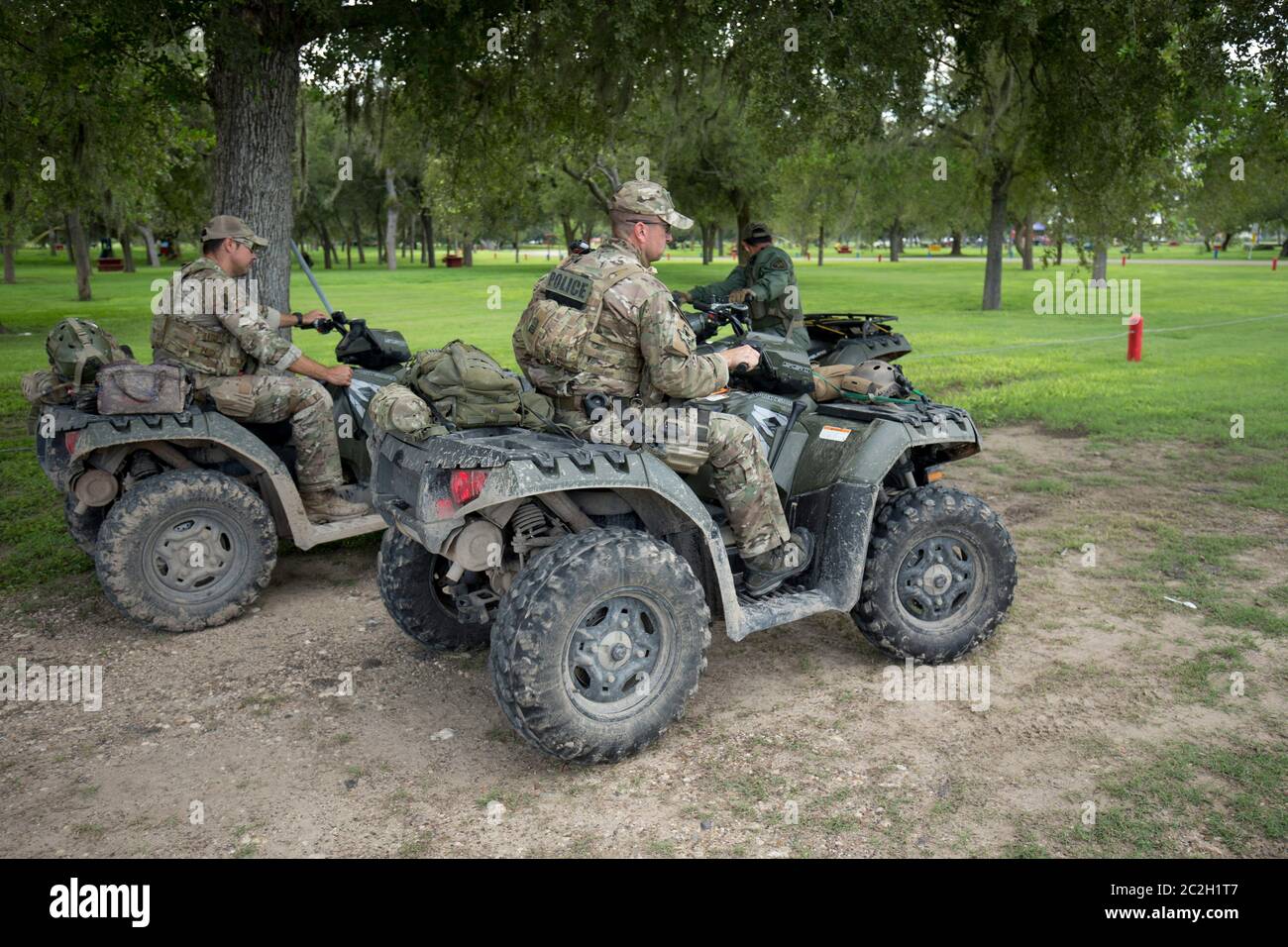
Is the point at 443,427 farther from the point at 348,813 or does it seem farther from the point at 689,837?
the point at 689,837

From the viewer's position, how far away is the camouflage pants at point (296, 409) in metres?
6.36

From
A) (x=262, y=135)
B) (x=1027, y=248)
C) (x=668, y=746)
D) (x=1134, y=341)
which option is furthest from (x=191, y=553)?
(x=1027, y=248)

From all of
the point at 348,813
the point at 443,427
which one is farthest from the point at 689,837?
the point at 443,427

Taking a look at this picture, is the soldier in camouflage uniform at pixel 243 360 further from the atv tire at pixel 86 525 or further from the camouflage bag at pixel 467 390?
the camouflage bag at pixel 467 390

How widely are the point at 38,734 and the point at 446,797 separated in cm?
195

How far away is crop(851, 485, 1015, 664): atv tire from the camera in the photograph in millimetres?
5199

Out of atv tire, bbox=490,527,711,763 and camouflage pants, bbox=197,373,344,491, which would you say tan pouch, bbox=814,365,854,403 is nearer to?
atv tire, bbox=490,527,711,763

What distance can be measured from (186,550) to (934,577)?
3.94m

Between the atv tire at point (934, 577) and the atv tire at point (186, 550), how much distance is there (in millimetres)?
3349

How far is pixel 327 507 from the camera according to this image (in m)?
6.73

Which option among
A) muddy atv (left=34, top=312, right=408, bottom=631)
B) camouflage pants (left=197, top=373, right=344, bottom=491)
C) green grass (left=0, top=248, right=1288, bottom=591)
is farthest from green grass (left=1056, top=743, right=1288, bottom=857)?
green grass (left=0, top=248, right=1288, bottom=591)

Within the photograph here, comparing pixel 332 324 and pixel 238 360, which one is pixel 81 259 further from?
pixel 238 360

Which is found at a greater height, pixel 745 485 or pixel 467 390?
pixel 467 390

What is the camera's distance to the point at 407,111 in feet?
40.8
